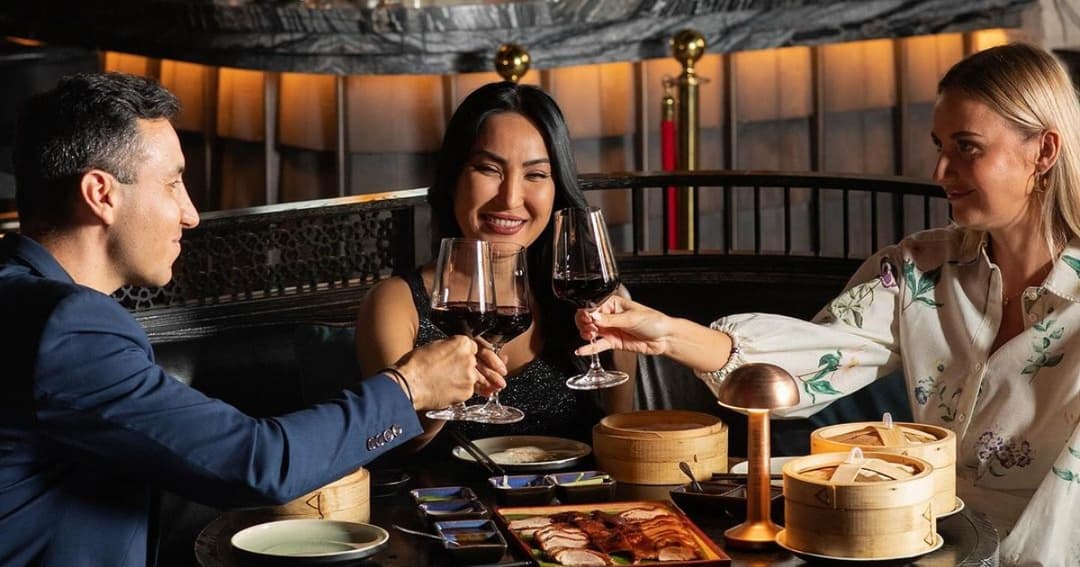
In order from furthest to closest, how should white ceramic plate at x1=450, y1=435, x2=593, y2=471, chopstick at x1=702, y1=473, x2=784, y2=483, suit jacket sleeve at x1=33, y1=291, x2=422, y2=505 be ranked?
1. white ceramic plate at x1=450, y1=435, x2=593, y2=471
2. chopstick at x1=702, y1=473, x2=784, y2=483
3. suit jacket sleeve at x1=33, y1=291, x2=422, y2=505

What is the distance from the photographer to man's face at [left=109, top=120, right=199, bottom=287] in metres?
1.85

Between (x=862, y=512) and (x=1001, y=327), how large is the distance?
0.93m

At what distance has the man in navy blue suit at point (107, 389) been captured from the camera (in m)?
1.73

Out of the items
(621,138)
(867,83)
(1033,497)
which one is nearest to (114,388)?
(1033,497)

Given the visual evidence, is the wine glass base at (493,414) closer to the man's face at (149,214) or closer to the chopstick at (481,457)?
the chopstick at (481,457)

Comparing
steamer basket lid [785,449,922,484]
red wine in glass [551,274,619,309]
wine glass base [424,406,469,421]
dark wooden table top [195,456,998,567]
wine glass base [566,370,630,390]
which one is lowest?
dark wooden table top [195,456,998,567]

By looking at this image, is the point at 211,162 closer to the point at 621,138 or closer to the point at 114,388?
the point at 621,138

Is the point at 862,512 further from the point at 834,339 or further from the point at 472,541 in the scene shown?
the point at 834,339

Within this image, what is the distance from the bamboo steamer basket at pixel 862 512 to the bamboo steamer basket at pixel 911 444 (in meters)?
0.08

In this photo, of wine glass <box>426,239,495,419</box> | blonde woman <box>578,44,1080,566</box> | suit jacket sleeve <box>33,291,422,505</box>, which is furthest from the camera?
blonde woman <box>578,44,1080,566</box>

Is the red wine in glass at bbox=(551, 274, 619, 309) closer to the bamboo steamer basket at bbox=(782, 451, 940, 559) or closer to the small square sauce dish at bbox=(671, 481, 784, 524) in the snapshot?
the small square sauce dish at bbox=(671, 481, 784, 524)

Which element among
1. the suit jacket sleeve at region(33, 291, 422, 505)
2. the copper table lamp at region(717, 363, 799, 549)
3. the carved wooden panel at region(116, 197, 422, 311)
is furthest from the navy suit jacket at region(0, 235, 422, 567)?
the carved wooden panel at region(116, 197, 422, 311)

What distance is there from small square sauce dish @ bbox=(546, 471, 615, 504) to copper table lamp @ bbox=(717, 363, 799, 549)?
25 cm

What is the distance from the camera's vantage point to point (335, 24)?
541 centimetres
